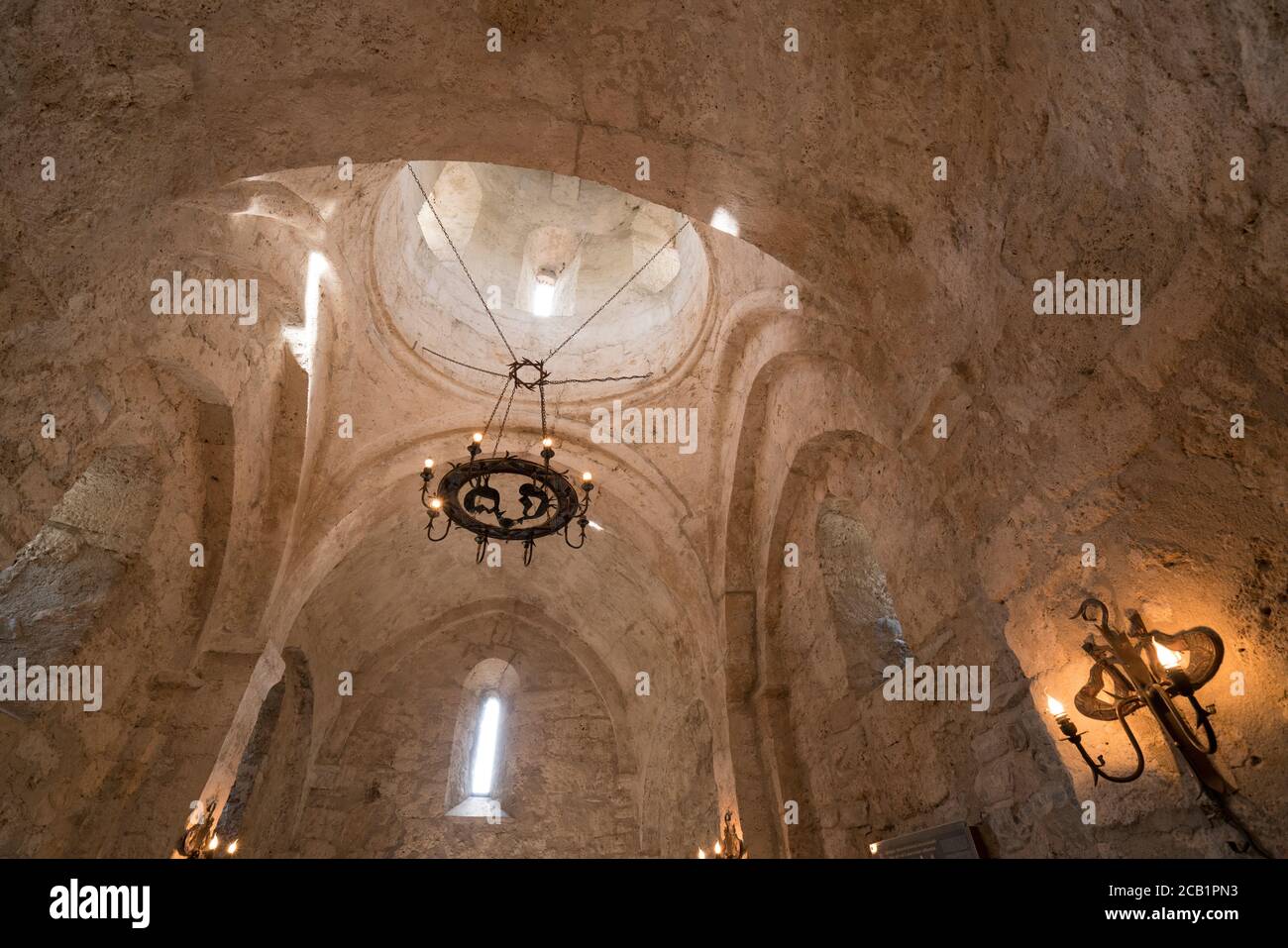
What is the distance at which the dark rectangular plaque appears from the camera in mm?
3884

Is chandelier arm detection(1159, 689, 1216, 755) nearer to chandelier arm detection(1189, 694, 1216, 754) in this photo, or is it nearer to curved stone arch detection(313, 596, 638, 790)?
chandelier arm detection(1189, 694, 1216, 754)

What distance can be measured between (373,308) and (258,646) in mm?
3439

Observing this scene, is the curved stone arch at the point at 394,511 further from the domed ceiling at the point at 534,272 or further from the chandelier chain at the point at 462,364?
the domed ceiling at the point at 534,272

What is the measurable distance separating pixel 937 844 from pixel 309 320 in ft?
20.7

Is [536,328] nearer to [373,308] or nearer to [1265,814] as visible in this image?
[373,308]

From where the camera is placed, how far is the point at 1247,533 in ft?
7.25

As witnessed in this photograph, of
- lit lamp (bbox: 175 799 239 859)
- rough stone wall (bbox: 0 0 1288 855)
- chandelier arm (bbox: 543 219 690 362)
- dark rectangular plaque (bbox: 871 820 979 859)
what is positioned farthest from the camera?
chandelier arm (bbox: 543 219 690 362)

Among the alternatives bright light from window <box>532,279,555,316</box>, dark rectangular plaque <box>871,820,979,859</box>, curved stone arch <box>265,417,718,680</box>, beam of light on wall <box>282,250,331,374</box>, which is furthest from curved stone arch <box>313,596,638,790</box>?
dark rectangular plaque <box>871,820,979,859</box>

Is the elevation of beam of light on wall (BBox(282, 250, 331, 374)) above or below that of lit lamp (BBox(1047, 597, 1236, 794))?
above

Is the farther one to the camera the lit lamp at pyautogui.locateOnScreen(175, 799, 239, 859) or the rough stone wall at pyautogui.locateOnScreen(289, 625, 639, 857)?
the rough stone wall at pyautogui.locateOnScreen(289, 625, 639, 857)

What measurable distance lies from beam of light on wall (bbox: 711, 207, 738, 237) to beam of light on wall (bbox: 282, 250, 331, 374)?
3972 millimetres

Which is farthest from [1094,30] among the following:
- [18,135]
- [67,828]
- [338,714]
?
[338,714]

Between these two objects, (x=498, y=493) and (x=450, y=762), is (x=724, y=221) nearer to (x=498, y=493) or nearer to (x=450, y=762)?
(x=498, y=493)

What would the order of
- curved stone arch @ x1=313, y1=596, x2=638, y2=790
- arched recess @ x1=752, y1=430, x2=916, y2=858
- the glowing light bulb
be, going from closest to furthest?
the glowing light bulb
arched recess @ x1=752, y1=430, x2=916, y2=858
curved stone arch @ x1=313, y1=596, x2=638, y2=790
